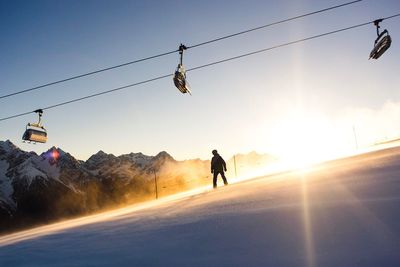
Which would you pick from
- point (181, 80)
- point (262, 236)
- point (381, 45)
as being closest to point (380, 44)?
point (381, 45)

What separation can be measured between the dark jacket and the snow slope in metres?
8.17

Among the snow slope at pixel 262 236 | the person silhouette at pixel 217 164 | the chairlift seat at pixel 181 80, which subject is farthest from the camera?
the person silhouette at pixel 217 164

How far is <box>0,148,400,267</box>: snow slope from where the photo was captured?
145 inches

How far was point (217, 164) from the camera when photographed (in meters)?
15.1

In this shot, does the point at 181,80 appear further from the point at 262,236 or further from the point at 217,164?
the point at 262,236

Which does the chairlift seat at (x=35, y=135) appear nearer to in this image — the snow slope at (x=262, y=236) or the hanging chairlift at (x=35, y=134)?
the hanging chairlift at (x=35, y=134)

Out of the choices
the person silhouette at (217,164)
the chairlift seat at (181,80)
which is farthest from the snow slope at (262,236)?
the person silhouette at (217,164)

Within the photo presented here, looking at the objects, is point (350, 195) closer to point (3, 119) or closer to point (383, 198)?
point (383, 198)

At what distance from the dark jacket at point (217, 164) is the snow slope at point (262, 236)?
8.17m

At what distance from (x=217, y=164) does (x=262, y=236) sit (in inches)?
423

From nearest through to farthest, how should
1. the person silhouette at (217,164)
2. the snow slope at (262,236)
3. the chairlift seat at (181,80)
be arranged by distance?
the snow slope at (262,236) < the chairlift seat at (181,80) < the person silhouette at (217,164)

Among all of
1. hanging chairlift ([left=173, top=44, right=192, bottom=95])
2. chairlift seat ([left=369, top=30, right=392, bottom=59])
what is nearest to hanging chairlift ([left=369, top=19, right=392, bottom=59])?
chairlift seat ([left=369, top=30, right=392, bottom=59])

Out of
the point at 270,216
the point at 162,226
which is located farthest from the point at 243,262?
the point at 162,226

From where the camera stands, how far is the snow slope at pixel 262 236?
3.68 m
